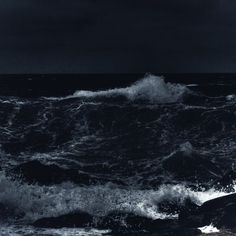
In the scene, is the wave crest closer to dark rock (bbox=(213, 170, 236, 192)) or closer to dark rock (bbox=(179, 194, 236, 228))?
dark rock (bbox=(213, 170, 236, 192))

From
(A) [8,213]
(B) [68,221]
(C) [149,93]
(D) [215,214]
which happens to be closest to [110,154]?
(A) [8,213]

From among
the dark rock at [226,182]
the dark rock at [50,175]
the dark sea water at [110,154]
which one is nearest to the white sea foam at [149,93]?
the dark sea water at [110,154]

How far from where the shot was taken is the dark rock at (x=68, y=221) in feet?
34.2

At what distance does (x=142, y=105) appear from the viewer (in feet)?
81.5

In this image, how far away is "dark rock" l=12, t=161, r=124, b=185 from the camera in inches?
573

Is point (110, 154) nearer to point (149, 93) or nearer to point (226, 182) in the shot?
point (226, 182)

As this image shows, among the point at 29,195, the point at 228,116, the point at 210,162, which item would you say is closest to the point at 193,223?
the point at 29,195

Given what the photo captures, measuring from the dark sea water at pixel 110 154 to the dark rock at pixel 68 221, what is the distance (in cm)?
27

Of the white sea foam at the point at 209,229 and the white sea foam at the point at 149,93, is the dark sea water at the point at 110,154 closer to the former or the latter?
the white sea foam at the point at 149,93

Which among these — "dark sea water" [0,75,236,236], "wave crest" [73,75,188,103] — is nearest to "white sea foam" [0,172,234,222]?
"dark sea water" [0,75,236,236]

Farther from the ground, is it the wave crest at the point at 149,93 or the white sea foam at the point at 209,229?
the wave crest at the point at 149,93

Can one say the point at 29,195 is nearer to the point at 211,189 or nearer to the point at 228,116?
the point at 211,189

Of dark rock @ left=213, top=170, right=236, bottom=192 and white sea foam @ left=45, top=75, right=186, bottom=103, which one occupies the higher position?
white sea foam @ left=45, top=75, right=186, bottom=103

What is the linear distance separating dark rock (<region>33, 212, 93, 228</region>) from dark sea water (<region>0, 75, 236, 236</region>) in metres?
0.27
